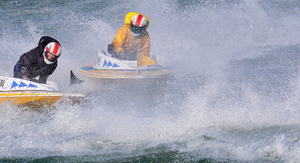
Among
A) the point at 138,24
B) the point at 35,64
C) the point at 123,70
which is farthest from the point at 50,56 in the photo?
the point at 138,24

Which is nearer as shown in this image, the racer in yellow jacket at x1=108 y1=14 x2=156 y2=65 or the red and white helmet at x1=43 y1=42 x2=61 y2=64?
the red and white helmet at x1=43 y1=42 x2=61 y2=64

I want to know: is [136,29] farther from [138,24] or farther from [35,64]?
[35,64]

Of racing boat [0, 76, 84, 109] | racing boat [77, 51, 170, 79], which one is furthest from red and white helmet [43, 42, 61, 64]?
Answer: racing boat [77, 51, 170, 79]

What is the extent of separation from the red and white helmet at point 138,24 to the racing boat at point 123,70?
80cm

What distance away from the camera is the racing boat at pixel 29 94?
7.37 metres

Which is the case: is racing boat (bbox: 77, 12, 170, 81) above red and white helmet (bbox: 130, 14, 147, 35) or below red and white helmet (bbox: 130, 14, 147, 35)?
below

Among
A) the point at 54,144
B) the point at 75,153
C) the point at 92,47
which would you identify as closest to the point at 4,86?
the point at 54,144

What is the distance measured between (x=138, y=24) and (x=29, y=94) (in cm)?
314

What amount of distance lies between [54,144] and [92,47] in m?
7.51

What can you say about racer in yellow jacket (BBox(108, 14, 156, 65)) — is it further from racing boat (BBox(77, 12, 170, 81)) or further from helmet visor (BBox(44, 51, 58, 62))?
helmet visor (BBox(44, 51, 58, 62))

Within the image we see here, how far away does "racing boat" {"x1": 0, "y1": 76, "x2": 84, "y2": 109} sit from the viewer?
24.2 feet

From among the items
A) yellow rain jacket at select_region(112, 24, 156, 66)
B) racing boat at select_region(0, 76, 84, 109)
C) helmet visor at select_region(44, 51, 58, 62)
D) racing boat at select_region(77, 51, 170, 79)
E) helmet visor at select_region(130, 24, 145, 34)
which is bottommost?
racing boat at select_region(0, 76, 84, 109)

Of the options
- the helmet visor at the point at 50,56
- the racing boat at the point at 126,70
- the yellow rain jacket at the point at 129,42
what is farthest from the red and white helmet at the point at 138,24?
the helmet visor at the point at 50,56

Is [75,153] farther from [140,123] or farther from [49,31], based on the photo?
[49,31]
